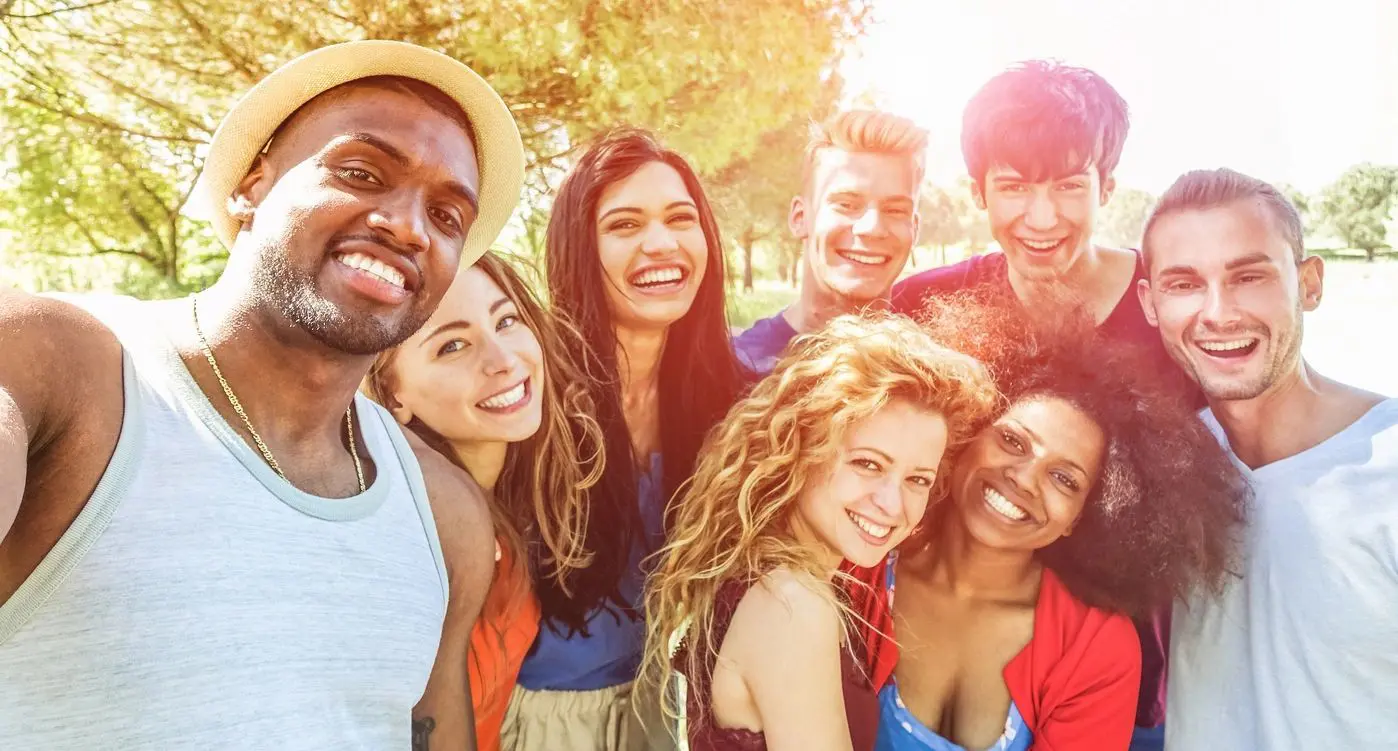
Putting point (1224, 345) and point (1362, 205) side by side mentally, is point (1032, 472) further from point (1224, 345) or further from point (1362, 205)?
point (1362, 205)

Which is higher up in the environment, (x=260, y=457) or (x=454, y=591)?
(x=260, y=457)

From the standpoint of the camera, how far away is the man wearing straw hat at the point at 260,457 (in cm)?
149

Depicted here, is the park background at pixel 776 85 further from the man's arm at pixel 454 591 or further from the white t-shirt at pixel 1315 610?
the man's arm at pixel 454 591

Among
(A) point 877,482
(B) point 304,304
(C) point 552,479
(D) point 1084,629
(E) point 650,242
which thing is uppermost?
(E) point 650,242

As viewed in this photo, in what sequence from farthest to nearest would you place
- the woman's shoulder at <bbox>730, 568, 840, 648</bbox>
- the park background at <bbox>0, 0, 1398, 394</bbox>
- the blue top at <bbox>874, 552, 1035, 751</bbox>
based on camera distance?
the park background at <bbox>0, 0, 1398, 394</bbox> < the blue top at <bbox>874, 552, 1035, 751</bbox> < the woman's shoulder at <bbox>730, 568, 840, 648</bbox>

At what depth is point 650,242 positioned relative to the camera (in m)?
2.69

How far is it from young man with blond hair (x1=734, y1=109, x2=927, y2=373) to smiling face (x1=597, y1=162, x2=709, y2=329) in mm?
388

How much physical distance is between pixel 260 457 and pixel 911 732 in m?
2.04

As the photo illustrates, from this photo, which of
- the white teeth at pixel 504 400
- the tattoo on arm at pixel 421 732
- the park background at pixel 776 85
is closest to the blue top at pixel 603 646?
the tattoo on arm at pixel 421 732

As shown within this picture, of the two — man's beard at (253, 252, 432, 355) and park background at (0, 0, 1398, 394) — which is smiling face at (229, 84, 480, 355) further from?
park background at (0, 0, 1398, 394)

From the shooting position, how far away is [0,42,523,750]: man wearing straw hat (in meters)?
1.49

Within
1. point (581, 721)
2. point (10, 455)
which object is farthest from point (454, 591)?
point (10, 455)

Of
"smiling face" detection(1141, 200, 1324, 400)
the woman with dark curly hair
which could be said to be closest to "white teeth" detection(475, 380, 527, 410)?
the woman with dark curly hair

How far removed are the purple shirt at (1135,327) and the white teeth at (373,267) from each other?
1708 mm
